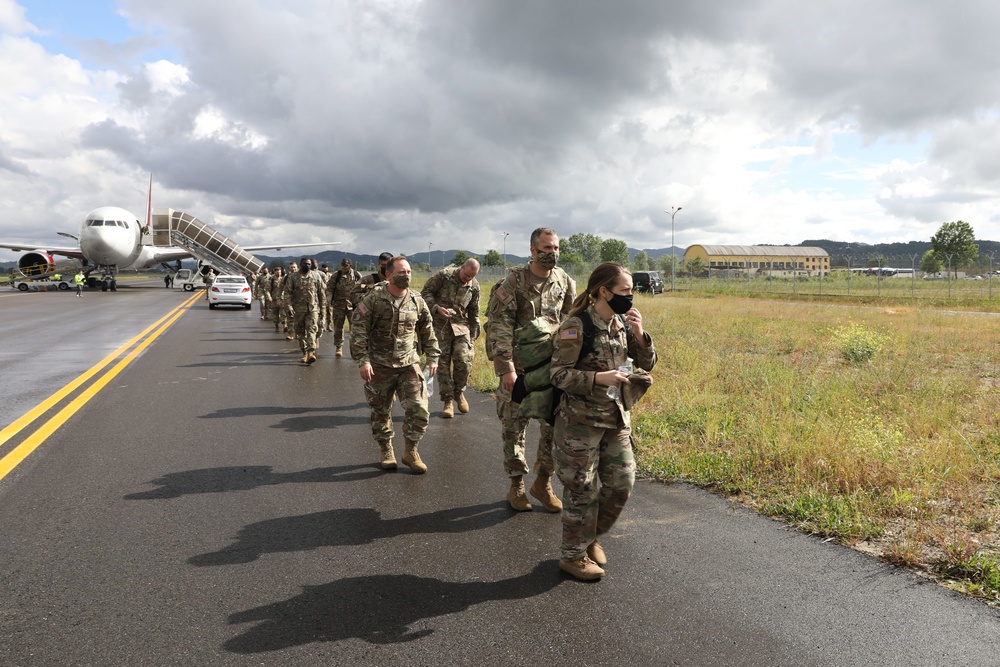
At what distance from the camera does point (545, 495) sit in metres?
4.48

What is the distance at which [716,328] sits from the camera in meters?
16.3

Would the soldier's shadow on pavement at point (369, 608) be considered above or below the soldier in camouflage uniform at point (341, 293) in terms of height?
below

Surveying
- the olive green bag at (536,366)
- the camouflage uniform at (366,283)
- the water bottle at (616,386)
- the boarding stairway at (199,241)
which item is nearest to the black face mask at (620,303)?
the water bottle at (616,386)

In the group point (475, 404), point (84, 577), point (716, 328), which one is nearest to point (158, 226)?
point (716, 328)

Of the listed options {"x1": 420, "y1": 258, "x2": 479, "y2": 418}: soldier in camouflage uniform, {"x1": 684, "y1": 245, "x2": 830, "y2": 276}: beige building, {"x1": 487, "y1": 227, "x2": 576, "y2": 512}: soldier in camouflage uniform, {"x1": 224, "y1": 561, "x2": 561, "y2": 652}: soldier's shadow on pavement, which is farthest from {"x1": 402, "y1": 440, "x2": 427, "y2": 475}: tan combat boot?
{"x1": 684, "y1": 245, "x2": 830, "y2": 276}: beige building

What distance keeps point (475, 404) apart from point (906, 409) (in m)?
4.88

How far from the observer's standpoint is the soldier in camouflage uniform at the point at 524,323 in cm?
446

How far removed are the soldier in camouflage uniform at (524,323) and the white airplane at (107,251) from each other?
39783 mm

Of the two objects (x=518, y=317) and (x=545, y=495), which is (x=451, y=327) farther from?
(x=545, y=495)

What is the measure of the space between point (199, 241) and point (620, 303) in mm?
43832

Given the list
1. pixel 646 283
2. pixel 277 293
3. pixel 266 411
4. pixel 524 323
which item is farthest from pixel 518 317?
pixel 646 283

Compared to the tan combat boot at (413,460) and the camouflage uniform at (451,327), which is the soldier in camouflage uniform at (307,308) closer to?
the camouflage uniform at (451,327)

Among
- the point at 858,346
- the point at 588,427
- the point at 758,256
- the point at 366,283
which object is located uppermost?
the point at 758,256

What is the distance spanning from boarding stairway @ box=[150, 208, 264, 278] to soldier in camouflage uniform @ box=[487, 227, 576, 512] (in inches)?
1515
